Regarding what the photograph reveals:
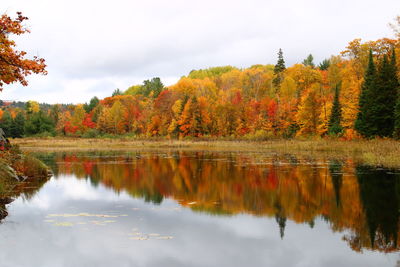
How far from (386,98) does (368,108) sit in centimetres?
223

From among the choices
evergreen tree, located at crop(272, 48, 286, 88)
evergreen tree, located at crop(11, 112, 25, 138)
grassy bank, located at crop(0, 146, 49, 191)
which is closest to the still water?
grassy bank, located at crop(0, 146, 49, 191)

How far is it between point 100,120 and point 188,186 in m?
87.7

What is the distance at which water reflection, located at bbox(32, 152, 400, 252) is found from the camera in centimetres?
1115

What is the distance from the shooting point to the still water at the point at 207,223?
28.0 ft

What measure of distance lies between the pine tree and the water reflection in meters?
21.3

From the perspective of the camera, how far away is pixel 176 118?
8406 centimetres

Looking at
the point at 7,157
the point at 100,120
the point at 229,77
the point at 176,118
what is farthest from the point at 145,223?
the point at 229,77

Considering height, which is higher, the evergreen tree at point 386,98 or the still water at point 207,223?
the evergreen tree at point 386,98

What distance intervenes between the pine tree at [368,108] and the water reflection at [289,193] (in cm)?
2132

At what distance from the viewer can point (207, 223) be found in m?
11.7

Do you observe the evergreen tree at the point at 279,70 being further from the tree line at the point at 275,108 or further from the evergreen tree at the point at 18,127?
the evergreen tree at the point at 18,127

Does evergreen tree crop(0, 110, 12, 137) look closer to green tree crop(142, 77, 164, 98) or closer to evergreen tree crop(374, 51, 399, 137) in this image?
green tree crop(142, 77, 164, 98)

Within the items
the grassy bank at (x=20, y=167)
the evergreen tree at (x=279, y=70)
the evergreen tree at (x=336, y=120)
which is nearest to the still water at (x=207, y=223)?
the grassy bank at (x=20, y=167)

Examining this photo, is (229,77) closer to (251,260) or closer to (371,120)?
(371,120)
